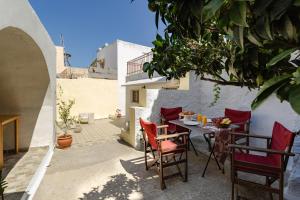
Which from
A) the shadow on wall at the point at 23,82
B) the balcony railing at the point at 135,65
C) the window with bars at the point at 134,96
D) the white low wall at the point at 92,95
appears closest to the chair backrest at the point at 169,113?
the shadow on wall at the point at 23,82

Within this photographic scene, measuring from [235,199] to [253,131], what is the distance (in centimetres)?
345

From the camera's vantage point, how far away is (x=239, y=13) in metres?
0.76

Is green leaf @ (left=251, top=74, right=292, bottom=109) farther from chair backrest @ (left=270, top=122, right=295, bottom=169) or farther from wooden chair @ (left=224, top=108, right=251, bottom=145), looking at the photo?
wooden chair @ (left=224, top=108, right=251, bottom=145)

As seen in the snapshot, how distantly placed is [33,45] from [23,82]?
1.82 metres

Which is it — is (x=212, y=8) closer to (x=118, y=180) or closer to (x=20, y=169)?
(x=118, y=180)

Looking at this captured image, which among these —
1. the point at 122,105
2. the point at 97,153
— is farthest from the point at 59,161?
the point at 122,105

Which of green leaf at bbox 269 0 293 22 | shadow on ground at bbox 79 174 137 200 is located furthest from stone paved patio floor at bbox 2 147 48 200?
green leaf at bbox 269 0 293 22

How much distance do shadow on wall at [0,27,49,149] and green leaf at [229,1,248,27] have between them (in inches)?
205

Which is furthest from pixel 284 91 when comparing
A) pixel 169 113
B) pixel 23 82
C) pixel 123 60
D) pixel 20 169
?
pixel 123 60

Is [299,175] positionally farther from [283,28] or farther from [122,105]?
[122,105]

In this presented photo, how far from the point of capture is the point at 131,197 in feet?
13.4

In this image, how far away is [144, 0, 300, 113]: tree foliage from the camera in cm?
80

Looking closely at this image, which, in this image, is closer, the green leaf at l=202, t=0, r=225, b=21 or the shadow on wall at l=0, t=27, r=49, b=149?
the green leaf at l=202, t=0, r=225, b=21

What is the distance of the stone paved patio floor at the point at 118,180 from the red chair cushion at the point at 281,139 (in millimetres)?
1114
